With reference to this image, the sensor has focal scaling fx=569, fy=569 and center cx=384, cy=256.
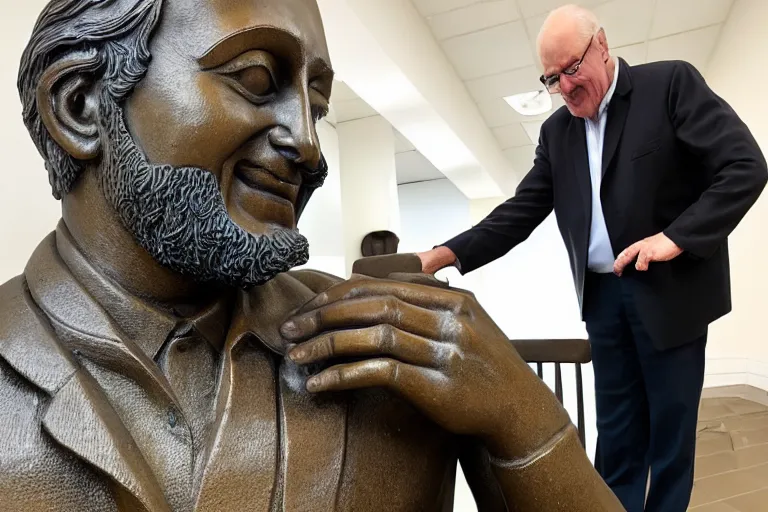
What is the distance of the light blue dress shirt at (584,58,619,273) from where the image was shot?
1.68 m

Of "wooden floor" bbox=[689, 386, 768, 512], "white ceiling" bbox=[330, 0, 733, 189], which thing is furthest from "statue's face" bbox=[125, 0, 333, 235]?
"white ceiling" bbox=[330, 0, 733, 189]

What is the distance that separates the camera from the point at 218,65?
615 millimetres

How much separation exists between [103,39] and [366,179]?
4.24m

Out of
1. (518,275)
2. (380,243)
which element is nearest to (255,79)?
(380,243)

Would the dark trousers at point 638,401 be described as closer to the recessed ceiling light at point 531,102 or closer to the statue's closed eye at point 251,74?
the statue's closed eye at point 251,74

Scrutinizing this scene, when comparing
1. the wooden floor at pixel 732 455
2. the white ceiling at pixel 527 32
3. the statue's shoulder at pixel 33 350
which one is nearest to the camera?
the statue's shoulder at pixel 33 350

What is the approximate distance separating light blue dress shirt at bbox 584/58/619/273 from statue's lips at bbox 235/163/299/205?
1.26m

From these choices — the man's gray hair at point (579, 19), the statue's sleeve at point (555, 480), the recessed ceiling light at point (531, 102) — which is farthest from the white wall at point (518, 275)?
the statue's sleeve at point (555, 480)

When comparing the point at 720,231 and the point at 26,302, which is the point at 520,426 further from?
the point at 720,231

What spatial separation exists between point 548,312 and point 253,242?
759 centimetres

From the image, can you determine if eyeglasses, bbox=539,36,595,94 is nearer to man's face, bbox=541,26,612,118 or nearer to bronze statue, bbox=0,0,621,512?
man's face, bbox=541,26,612,118

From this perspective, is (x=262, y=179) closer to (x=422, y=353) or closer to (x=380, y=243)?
(x=422, y=353)

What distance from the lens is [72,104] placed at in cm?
63

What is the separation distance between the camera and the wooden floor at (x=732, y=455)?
2227mm
